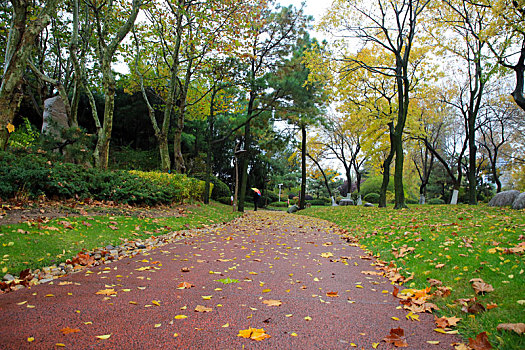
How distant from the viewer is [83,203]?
6.93 metres

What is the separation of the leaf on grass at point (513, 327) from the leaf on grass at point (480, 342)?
0.57 ft

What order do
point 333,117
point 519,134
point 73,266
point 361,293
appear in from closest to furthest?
point 361,293 < point 73,266 < point 519,134 < point 333,117

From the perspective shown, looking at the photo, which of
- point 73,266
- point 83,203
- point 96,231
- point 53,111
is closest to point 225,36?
point 53,111

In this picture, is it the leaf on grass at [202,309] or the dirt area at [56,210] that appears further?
the dirt area at [56,210]

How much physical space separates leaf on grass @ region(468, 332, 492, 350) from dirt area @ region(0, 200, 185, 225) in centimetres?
573

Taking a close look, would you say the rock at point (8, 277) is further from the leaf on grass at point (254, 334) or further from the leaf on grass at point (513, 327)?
the leaf on grass at point (513, 327)

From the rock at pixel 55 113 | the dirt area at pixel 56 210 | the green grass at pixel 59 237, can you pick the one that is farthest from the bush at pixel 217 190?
the green grass at pixel 59 237

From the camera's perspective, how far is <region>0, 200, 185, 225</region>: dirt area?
482 centimetres

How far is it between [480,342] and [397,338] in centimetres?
55

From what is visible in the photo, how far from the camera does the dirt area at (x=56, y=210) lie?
4.82 meters

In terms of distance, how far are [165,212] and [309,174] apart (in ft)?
80.1

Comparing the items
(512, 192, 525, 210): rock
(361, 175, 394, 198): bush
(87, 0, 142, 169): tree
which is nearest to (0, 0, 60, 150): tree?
(87, 0, 142, 169): tree

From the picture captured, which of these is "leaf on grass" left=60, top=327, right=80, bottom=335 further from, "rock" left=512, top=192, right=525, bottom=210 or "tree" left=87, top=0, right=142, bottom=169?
"rock" left=512, top=192, right=525, bottom=210

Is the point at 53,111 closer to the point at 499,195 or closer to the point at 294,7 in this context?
the point at 294,7
